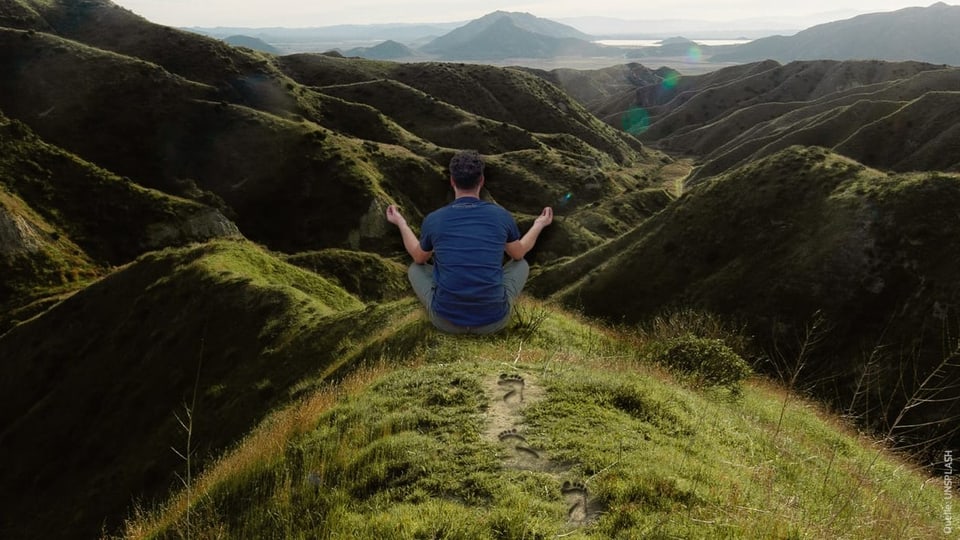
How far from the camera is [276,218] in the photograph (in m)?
Result: 79.3

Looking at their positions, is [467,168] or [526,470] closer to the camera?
[526,470]

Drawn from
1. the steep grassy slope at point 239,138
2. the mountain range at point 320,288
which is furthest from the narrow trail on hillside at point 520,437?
the steep grassy slope at point 239,138

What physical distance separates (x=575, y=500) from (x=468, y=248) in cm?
593

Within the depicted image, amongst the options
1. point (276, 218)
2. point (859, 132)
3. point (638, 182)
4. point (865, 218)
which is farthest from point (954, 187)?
point (638, 182)

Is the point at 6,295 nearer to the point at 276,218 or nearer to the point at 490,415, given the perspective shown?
the point at 276,218

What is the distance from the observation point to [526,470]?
24.3ft

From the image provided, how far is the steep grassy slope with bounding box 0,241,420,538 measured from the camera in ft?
81.0

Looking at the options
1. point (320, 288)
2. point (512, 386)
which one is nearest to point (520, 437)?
point (512, 386)

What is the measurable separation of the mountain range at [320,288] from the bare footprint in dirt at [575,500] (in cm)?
9

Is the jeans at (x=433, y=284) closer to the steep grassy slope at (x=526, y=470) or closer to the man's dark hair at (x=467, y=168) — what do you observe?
the steep grassy slope at (x=526, y=470)

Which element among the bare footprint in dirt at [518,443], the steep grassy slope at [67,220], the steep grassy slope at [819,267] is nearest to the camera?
the bare footprint in dirt at [518,443]

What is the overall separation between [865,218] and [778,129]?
143 meters

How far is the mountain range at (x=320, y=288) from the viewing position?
10.6 meters

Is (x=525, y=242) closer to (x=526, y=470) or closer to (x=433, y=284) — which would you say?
(x=433, y=284)
